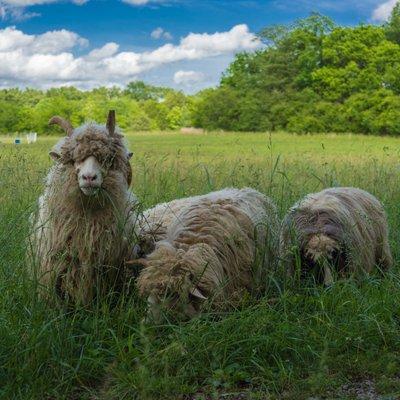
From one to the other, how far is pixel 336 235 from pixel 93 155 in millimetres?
2388

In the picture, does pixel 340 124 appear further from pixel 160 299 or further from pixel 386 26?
pixel 160 299

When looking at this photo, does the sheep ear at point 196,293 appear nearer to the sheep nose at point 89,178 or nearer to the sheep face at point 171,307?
the sheep face at point 171,307

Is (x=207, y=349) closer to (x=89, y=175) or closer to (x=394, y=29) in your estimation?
(x=89, y=175)

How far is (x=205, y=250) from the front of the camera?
17.1ft

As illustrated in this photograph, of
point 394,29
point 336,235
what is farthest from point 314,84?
point 336,235

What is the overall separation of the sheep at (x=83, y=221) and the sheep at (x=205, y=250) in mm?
387

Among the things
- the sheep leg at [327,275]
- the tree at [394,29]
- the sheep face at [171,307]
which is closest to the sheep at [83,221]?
the sheep face at [171,307]

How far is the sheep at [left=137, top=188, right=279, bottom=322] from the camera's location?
15.8 ft

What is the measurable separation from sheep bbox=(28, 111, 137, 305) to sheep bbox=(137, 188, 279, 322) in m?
0.39

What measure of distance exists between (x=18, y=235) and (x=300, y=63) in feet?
197

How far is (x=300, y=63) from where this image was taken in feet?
208

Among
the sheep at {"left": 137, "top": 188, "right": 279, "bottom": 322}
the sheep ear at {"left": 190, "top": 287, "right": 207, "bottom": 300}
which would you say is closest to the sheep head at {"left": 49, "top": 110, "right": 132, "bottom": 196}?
the sheep at {"left": 137, "top": 188, "right": 279, "bottom": 322}

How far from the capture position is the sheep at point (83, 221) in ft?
16.7

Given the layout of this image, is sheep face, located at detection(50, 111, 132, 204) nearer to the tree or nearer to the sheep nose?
the sheep nose
